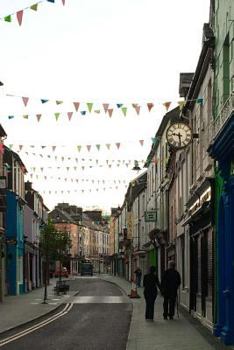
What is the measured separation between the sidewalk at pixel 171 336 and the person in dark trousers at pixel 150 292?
26 centimetres

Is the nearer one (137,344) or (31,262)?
(137,344)

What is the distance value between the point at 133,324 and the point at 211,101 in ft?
21.9

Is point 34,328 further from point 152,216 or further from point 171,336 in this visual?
point 152,216

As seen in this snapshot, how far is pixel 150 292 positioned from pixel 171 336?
575cm

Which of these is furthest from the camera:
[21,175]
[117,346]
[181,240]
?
[21,175]

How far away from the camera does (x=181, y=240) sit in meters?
28.4

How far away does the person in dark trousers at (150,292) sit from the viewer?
2072cm

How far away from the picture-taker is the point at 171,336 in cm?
1535

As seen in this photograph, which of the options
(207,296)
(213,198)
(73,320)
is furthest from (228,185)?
(73,320)

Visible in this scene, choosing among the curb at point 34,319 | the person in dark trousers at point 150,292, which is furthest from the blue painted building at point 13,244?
the person in dark trousers at point 150,292

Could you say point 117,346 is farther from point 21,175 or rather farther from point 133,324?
point 21,175

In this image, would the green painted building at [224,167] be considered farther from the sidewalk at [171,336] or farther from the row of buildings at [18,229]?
the row of buildings at [18,229]

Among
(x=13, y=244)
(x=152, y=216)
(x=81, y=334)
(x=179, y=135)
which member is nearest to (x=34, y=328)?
(x=81, y=334)

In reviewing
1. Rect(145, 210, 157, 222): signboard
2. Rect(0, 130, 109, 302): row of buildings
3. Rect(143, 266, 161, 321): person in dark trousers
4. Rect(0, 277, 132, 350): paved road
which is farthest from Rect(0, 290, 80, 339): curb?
Rect(145, 210, 157, 222): signboard
